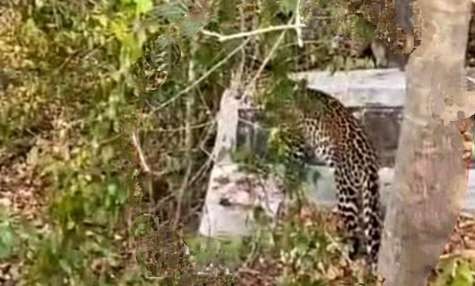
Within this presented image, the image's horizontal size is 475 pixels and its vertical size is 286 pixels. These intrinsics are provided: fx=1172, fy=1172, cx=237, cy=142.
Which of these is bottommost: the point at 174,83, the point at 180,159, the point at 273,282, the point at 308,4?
the point at 273,282

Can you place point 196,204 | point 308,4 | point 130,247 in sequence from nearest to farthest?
1. point 308,4
2. point 130,247
3. point 196,204

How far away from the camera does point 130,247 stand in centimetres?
321

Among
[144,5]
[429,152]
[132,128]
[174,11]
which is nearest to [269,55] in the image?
[132,128]

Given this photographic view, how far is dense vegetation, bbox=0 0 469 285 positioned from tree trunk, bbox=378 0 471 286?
78 centimetres

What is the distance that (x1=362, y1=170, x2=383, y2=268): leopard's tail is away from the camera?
396cm

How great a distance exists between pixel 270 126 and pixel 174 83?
64 centimetres

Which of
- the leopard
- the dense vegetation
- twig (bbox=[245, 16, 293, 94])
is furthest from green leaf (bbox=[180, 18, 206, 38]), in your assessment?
the leopard

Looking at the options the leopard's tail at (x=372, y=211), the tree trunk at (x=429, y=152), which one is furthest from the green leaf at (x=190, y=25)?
the leopard's tail at (x=372, y=211)

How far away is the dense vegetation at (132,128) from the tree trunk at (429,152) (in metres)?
0.78

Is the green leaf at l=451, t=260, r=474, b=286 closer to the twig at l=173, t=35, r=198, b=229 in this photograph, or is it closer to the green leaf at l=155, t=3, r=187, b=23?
the twig at l=173, t=35, r=198, b=229

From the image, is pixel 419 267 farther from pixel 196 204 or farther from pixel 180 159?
pixel 196 204

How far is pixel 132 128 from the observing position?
10.7ft

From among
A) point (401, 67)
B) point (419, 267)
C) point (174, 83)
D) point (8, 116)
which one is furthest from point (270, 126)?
point (419, 267)

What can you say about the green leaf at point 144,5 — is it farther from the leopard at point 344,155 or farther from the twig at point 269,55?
the leopard at point 344,155
